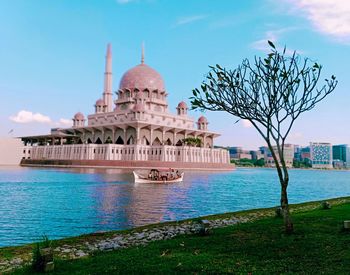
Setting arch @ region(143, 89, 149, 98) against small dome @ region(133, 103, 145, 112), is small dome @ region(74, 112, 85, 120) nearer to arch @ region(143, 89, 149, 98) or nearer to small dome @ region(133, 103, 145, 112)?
arch @ region(143, 89, 149, 98)

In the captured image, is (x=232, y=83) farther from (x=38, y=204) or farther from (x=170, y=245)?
(x=38, y=204)

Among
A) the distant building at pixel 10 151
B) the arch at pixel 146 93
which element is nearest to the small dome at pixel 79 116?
the distant building at pixel 10 151

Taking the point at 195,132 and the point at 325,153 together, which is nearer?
the point at 195,132

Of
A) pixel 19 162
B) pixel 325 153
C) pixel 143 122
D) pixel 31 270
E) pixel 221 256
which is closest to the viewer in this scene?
pixel 31 270

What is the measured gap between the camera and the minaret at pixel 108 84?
94.9 metres

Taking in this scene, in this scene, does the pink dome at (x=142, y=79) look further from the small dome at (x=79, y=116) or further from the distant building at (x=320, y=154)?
the distant building at (x=320, y=154)

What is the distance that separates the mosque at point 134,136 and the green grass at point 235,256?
199ft

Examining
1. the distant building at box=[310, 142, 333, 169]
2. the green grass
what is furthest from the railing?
the distant building at box=[310, 142, 333, 169]

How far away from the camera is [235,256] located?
25.9 ft

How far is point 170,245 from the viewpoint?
9.31m

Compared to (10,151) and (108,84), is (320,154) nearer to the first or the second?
(108,84)

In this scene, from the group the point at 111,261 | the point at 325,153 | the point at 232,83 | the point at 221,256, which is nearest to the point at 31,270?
the point at 111,261

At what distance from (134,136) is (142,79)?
16150mm

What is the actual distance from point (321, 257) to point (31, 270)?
6239mm
